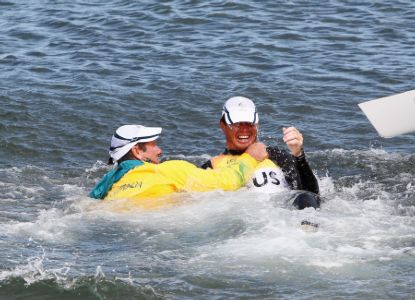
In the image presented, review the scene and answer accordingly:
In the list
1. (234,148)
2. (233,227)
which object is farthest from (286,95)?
(233,227)

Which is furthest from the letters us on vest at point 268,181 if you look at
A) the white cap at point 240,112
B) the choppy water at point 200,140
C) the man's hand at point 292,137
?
the man's hand at point 292,137

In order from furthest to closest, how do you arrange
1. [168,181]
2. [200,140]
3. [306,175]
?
[200,140] < [168,181] < [306,175]

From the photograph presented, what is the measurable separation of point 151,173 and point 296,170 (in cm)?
143

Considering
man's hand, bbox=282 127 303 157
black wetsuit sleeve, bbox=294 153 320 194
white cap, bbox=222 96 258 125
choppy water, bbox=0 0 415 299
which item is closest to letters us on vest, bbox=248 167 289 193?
choppy water, bbox=0 0 415 299

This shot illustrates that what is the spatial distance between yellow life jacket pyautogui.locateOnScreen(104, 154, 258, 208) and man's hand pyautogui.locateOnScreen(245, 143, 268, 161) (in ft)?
0.71

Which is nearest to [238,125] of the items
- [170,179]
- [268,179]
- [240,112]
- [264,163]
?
[240,112]

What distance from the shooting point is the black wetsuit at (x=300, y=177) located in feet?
31.1

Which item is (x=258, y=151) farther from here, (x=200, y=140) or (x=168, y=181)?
(x=200, y=140)

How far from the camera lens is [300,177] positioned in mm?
9648

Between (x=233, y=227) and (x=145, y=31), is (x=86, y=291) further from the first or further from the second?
(x=145, y=31)

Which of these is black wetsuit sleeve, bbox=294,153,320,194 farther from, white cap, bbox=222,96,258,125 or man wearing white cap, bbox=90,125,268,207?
white cap, bbox=222,96,258,125

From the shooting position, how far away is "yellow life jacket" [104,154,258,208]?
991 centimetres

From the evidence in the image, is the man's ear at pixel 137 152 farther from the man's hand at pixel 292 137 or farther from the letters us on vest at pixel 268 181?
the man's hand at pixel 292 137

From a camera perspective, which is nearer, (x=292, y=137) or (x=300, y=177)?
(x=292, y=137)
